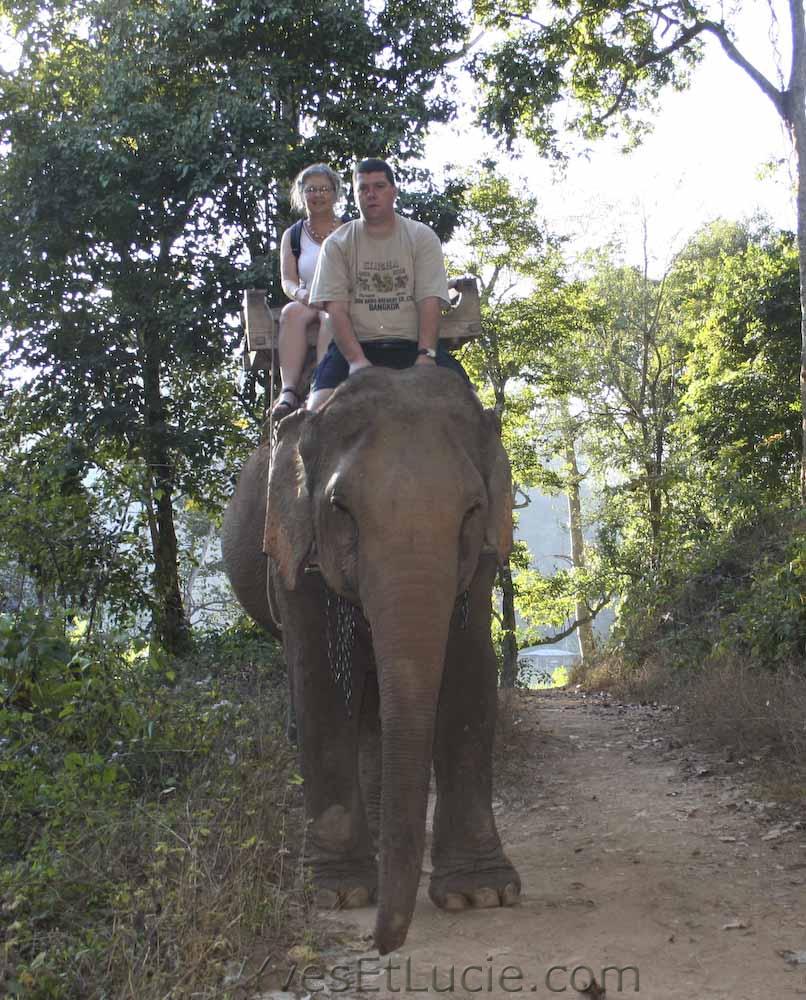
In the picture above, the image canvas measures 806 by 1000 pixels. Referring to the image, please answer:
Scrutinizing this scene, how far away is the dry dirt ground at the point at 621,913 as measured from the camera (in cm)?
398

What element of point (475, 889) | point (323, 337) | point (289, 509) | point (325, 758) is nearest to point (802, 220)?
point (323, 337)

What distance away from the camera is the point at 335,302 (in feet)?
17.1

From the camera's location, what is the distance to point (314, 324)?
636 centimetres

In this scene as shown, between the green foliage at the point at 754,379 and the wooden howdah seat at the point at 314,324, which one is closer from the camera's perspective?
the wooden howdah seat at the point at 314,324

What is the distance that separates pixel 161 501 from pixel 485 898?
31.0 feet

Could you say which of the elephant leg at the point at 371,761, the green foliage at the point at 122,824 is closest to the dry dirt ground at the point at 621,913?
the green foliage at the point at 122,824

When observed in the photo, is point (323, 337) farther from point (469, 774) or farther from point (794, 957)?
point (794, 957)

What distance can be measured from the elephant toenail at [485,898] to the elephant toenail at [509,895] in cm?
4

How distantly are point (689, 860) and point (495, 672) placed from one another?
151 centimetres

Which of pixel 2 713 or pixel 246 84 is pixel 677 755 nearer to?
pixel 2 713

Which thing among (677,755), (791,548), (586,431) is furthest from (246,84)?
(586,431)

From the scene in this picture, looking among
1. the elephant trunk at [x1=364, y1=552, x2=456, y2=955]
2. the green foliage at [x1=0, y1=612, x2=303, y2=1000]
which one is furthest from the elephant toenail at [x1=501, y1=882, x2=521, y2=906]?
the elephant trunk at [x1=364, y1=552, x2=456, y2=955]

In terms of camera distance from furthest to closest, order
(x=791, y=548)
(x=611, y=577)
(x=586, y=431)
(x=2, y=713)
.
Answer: (x=586, y=431) → (x=611, y=577) → (x=791, y=548) → (x=2, y=713)

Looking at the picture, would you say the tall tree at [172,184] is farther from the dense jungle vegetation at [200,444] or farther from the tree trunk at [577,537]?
the tree trunk at [577,537]
